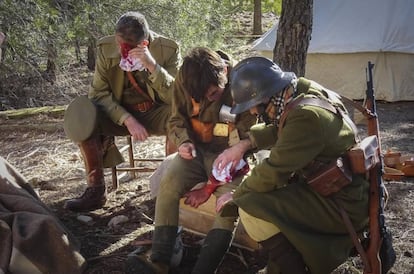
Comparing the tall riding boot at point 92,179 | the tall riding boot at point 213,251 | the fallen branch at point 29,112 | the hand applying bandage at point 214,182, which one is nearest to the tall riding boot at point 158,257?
the tall riding boot at point 213,251

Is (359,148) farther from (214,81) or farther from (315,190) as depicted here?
(214,81)

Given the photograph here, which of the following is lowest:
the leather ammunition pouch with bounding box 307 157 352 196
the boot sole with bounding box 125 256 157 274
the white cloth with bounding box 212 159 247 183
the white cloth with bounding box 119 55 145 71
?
the boot sole with bounding box 125 256 157 274

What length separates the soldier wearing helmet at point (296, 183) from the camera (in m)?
2.50

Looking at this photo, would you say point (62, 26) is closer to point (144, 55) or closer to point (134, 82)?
point (134, 82)

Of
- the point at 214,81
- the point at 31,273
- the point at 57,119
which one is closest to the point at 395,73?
the point at 57,119

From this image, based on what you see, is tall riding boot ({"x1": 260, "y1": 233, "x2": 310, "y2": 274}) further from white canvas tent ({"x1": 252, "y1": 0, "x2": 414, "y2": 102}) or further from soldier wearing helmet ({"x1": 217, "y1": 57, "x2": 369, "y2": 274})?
white canvas tent ({"x1": 252, "y1": 0, "x2": 414, "y2": 102})

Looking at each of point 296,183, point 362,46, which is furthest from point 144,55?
point 362,46

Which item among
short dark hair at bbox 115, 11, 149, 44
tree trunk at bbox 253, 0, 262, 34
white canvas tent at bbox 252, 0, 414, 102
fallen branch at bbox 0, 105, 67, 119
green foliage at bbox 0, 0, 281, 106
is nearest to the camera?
short dark hair at bbox 115, 11, 149, 44

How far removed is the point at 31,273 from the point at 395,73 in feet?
23.0

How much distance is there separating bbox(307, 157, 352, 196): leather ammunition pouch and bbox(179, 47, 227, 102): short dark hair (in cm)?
88

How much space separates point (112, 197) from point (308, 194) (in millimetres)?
2136

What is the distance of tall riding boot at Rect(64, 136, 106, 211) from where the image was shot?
4090 mm

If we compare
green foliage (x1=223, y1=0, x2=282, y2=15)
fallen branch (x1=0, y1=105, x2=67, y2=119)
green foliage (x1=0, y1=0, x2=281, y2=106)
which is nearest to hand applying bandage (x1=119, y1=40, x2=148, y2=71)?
green foliage (x1=0, y1=0, x2=281, y2=106)

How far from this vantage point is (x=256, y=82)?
261 cm
